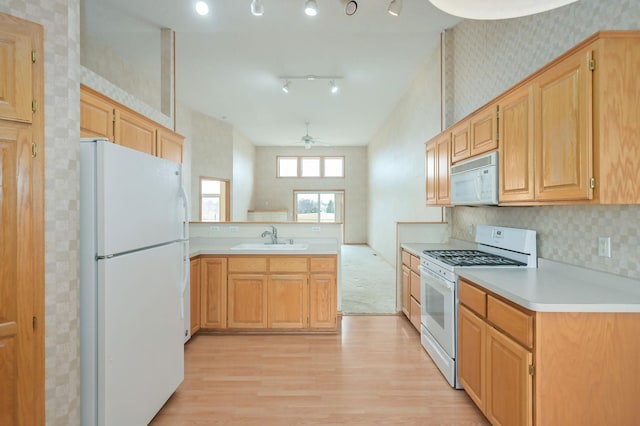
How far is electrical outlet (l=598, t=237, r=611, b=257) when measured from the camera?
181 cm

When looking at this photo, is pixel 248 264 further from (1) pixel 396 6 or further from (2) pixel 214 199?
(2) pixel 214 199

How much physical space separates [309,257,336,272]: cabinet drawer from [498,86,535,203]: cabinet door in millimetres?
1682

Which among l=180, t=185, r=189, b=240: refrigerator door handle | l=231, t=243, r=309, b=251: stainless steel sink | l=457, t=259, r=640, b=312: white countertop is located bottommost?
l=457, t=259, r=640, b=312: white countertop

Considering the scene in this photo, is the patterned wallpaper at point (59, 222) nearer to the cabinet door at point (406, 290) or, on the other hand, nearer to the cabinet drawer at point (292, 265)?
the cabinet drawer at point (292, 265)

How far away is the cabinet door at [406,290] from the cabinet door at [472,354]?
1348 mm

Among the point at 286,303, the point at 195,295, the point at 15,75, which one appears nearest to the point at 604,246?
the point at 286,303

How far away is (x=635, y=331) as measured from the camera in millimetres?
1461

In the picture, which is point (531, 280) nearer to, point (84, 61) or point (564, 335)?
point (564, 335)

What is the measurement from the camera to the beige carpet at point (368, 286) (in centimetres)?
432

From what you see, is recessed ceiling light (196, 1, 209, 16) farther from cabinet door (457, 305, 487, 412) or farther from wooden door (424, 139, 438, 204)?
cabinet door (457, 305, 487, 412)

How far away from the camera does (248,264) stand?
3367 mm

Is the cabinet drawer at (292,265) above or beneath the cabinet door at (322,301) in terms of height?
above

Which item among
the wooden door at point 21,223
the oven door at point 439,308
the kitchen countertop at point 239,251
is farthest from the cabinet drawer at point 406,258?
the wooden door at point 21,223

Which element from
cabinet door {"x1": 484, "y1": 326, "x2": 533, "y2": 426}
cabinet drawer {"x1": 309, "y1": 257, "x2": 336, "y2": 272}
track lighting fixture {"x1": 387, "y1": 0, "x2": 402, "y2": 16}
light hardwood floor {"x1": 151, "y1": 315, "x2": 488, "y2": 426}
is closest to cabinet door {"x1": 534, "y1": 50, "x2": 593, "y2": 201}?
cabinet door {"x1": 484, "y1": 326, "x2": 533, "y2": 426}
